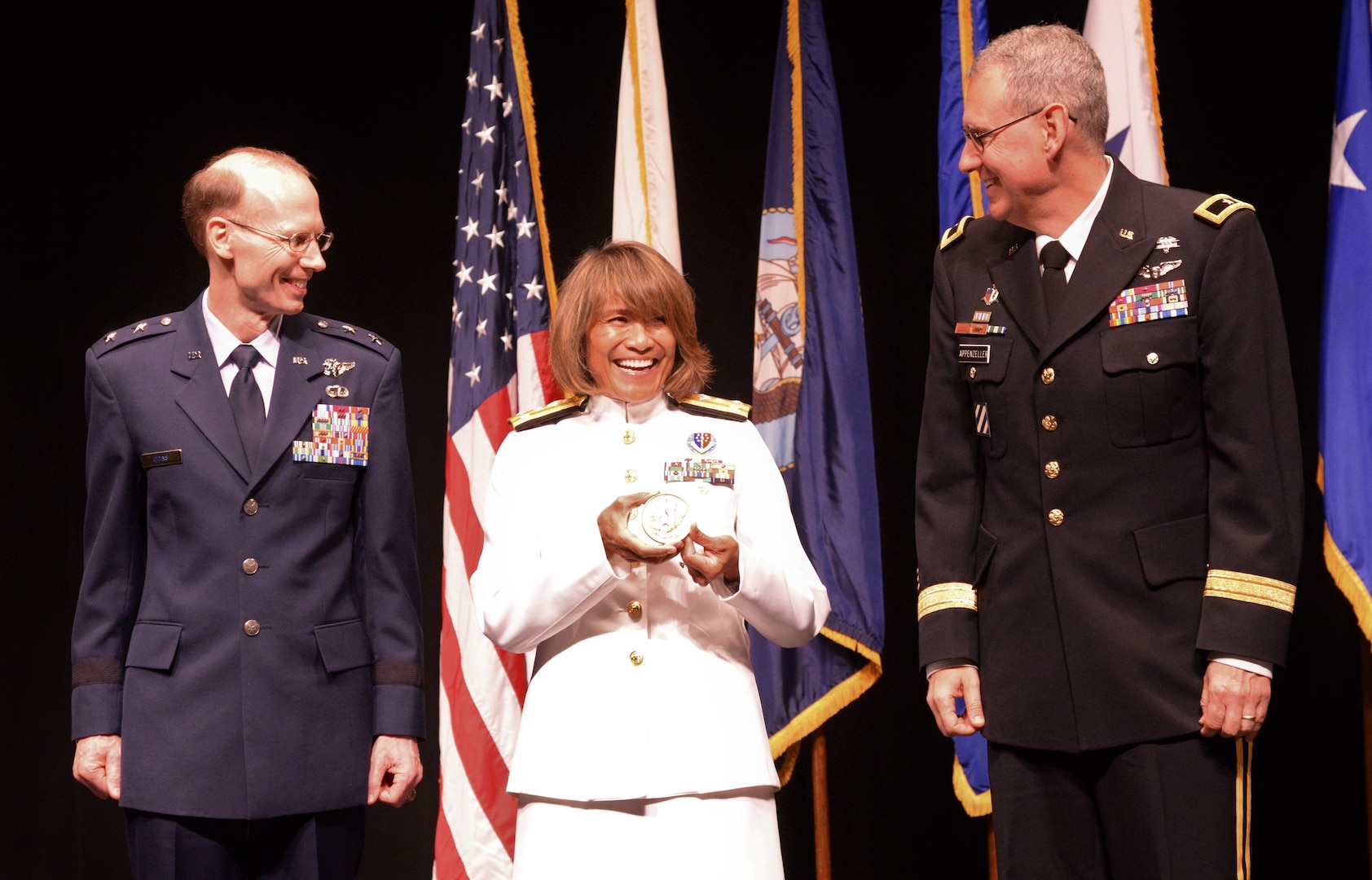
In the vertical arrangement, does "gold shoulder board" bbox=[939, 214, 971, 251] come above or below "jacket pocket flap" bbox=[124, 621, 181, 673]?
above

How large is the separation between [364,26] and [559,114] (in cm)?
67

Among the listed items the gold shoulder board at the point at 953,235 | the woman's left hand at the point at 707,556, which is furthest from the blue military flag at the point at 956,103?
the woman's left hand at the point at 707,556

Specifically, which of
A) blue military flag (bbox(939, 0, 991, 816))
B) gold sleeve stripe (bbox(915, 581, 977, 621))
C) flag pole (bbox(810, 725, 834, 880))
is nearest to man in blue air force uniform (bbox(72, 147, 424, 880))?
gold sleeve stripe (bbox(915, 581, 977, 621))

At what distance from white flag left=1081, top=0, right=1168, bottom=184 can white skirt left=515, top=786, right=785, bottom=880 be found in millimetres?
1784

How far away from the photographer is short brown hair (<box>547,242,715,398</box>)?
2.12 m

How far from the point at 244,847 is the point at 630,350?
0.95 metres

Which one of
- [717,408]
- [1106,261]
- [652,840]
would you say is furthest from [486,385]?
[1106,261]

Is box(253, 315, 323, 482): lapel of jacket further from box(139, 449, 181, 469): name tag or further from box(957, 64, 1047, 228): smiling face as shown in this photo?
box(957, 64, 1047, 228): smiling face

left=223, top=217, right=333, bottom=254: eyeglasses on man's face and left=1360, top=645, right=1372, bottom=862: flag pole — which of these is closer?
left=223, top=217, right=333, bottom=254: eyeglasses on man's face

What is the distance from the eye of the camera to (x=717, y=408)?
2.15 metres

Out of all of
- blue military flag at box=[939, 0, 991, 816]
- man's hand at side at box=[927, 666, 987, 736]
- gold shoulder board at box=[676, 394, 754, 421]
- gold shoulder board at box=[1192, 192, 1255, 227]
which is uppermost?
blue military flag at box=[939, 0, 991, 816]

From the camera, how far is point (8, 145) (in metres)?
3.78

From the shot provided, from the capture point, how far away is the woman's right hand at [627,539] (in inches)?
72.9

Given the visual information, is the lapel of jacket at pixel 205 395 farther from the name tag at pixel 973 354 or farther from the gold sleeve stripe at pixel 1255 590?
the gold sleeve stripe at pixel 1255 590
